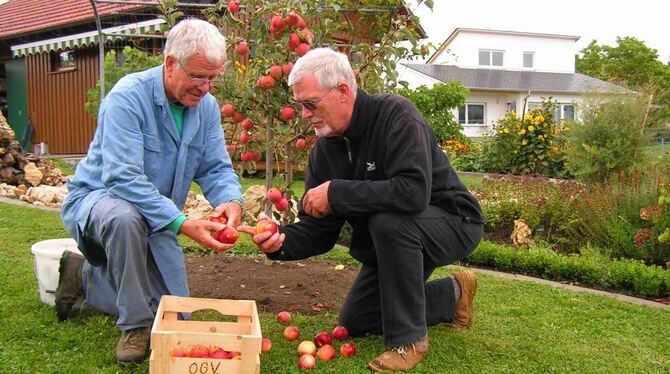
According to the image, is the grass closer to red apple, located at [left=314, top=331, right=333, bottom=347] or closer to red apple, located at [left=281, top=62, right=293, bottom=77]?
red apple, located at [left=314, top=331, right=333, bottom=347]

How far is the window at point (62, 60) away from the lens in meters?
14.9

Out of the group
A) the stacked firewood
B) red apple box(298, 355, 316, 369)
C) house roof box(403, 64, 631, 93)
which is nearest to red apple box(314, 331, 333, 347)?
red apple box(298, 355, 316, 369)

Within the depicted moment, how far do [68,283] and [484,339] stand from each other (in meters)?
2.21

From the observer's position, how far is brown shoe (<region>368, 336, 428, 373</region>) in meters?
2.90

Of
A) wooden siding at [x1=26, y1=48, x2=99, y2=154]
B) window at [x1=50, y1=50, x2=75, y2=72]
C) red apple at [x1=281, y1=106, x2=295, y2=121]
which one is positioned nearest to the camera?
red apple at [x1=281, y1=106, x2=295, y2=121]

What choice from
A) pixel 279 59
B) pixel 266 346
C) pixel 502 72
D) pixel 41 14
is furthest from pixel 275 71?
pixel 502 72

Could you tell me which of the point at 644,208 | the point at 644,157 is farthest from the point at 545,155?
the point at 644,208

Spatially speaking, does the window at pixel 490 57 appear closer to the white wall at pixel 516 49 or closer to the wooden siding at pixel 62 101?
the white wall at pixel 516 49

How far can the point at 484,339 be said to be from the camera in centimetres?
337

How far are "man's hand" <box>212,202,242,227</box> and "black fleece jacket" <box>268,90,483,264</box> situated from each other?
25cm

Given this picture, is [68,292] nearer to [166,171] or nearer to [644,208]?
[166,171]

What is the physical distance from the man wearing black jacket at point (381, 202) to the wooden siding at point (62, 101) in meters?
12.2

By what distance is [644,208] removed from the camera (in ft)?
17.7

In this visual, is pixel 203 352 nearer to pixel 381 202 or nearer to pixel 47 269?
pixel 381 202
